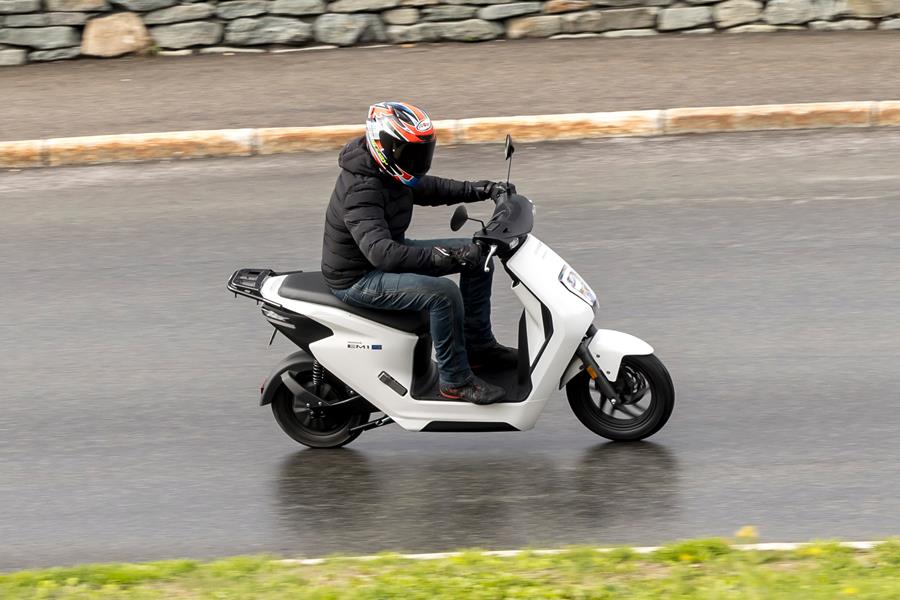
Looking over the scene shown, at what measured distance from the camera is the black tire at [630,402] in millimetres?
6266

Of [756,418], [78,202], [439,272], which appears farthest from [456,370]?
[78,202]

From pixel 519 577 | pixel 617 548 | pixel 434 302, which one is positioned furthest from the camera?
pixel 434 302

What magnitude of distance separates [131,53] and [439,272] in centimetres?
905

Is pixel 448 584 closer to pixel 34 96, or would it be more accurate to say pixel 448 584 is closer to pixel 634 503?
pixel 634 503

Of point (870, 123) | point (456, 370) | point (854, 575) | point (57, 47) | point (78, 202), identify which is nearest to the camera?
point (854, 575)

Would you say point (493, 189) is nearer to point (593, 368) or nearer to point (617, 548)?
point (593, 368)

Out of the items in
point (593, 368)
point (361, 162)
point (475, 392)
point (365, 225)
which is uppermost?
point (361, 162)

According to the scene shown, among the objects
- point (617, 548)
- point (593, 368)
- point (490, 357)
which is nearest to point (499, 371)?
point (490, 357)

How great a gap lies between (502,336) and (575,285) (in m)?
1.48

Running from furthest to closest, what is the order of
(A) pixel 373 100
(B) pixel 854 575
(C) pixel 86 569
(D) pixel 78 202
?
(A) pixel 373 100
(D) pixel 78 202
(C) pixel 86 569
(B) pixel 854 575

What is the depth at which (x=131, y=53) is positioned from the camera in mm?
14242

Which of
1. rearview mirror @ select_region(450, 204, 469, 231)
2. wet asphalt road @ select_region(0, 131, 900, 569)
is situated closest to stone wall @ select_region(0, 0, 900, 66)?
wet asphalt road @ select_region(0, 131, 900, 569)

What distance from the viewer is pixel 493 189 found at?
21.6 ft

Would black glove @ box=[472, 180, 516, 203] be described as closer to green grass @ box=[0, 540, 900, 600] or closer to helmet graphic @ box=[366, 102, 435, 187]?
helmet graphic @ box=[366, 102, 435, 187]
